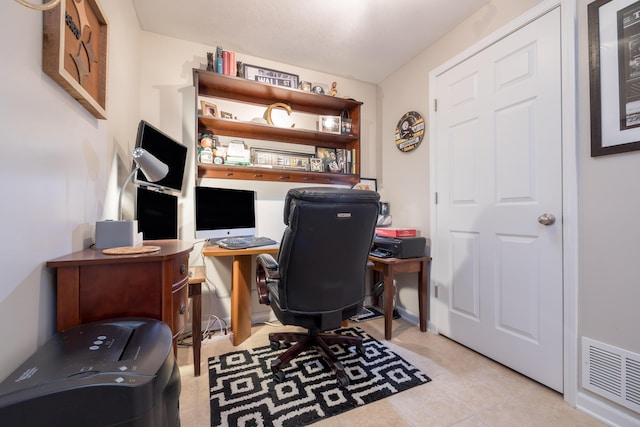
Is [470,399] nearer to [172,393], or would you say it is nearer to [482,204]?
[482,204]

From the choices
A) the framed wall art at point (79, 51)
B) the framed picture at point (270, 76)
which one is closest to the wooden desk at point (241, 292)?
the framed wall art at point (79, 51)

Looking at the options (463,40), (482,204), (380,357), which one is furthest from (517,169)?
(380,357)

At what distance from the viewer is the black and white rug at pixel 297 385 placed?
1.28m

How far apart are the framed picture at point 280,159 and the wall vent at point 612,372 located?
223cm

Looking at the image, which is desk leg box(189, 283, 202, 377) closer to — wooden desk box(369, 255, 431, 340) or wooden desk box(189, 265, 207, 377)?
wooden desk box(189, 265, 207, 377)

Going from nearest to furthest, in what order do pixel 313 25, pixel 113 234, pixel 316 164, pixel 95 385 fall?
pixel 95 385
pixel 113 234
pixel 313 25
pixel 316 164

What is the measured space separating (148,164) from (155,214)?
0.60 m

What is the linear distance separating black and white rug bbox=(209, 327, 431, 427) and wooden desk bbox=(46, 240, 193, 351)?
681 mm

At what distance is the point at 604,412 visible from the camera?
4.05ft

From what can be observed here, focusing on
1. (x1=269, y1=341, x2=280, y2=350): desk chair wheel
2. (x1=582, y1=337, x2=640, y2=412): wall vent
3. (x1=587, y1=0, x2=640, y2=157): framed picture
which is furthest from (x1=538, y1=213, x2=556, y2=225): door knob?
(x1=269, y1=341, x2=280, y2=350): desk chair wheel

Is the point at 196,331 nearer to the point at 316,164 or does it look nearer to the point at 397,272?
the point at 397,272

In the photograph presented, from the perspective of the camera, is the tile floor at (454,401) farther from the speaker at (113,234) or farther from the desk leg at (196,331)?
the speaker at (113,234)

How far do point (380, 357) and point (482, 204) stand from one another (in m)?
1.30

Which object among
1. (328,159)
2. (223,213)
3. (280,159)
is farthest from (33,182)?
(328,159)
